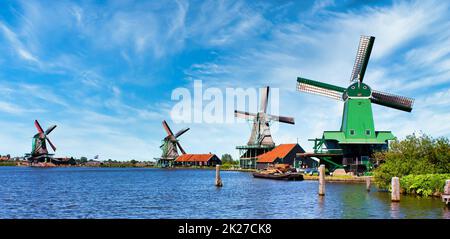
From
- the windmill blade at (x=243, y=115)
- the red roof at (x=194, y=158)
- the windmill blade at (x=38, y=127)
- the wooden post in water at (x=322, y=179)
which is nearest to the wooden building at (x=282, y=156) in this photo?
the windmill blade at (x=243, y=115)

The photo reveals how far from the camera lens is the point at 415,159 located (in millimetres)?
37156

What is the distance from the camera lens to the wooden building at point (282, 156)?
3679 inches

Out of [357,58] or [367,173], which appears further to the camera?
[357,58]

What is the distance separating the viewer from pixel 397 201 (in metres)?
28.7

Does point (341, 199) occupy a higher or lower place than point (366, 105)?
lower

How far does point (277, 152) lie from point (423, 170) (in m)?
61.4

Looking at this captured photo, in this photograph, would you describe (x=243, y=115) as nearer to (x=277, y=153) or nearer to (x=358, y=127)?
(x=277, y=153)

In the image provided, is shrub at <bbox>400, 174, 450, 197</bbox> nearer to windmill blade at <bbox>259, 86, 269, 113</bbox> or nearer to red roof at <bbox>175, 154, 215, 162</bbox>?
windmill blade at <bbox>259, 86, 269, 113</bbox>

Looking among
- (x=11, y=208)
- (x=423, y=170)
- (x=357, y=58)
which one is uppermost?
(x=357, y=58)

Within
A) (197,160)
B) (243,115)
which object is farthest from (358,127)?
(197,160)

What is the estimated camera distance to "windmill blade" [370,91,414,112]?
2472 inches
